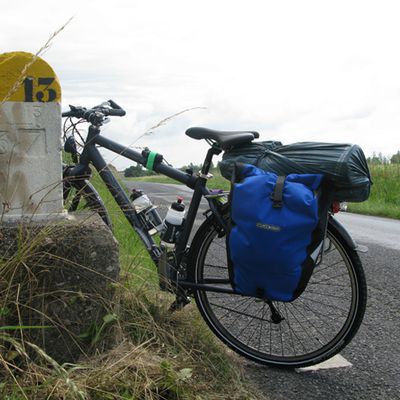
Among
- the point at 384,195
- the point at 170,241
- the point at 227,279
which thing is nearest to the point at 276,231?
the point at 227,279

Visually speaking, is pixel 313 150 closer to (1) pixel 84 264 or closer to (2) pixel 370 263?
(1) pixel 84 264

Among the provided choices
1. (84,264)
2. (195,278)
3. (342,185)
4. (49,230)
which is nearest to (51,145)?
(49,230)

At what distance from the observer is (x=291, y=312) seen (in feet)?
12.1

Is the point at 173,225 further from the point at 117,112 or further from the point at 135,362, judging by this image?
the point at 135,362

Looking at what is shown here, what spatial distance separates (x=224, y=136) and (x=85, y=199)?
1.10 meters

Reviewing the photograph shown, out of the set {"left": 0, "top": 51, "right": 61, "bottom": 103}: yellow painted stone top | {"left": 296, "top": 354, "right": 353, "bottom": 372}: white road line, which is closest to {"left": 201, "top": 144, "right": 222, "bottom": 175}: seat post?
{"left": 0, "top": 51, "right": 61, "bottom": 103}: yellow painted stone top

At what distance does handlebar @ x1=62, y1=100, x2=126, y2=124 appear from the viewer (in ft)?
12.1

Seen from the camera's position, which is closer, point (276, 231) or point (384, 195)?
point (276, 231)

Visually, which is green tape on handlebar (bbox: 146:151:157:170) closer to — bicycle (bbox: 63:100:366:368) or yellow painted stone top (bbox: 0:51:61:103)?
bicycle (bbox: 63:100:366:368)

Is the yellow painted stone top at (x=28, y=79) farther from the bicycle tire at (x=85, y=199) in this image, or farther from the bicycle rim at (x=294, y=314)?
the bicycle rim at (x=294, y=314)

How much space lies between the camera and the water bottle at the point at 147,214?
3580mm

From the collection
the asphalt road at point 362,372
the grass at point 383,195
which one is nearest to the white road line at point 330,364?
the asphalt road at point 362,372

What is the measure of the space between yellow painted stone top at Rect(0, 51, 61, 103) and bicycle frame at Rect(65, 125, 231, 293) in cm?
73

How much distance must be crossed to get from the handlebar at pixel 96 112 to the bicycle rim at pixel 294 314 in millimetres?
1127
